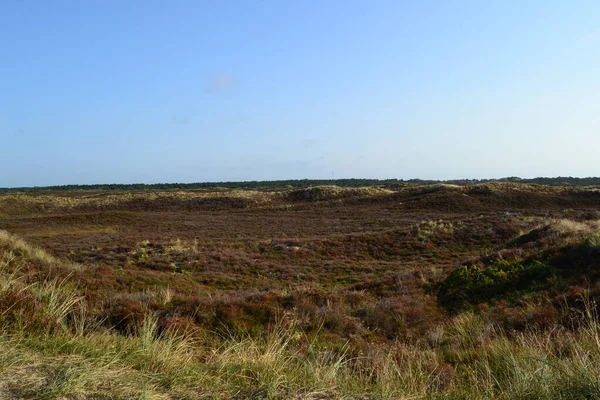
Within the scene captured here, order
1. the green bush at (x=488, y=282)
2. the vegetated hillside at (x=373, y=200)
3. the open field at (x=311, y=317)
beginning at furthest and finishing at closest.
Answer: the vegetated hillside at (x=373, y=200) < the green bush at (x=488, y=282) < the open field at (x=311, y=317)

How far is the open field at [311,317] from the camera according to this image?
336cm

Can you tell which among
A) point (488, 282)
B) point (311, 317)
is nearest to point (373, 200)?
point (488, 282)

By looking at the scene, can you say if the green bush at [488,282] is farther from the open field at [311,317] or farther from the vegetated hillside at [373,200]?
the vegetated hillside at [373,200]

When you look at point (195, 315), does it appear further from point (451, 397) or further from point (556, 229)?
point (556, 229)

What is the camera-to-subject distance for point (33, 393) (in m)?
2.87

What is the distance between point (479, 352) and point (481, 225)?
2691 centimetres

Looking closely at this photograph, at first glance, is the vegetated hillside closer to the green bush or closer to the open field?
the open field

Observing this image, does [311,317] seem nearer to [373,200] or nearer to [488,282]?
[488,282]

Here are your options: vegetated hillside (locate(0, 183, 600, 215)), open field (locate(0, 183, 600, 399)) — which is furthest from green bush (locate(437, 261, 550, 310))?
vegetated hillside (locate(0, 183, 600, 215))

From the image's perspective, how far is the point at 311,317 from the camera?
870 cm

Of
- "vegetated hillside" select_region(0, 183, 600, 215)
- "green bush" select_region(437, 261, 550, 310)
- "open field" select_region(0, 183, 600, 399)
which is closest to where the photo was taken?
"open field" select_region(0, 183, 600, 399)

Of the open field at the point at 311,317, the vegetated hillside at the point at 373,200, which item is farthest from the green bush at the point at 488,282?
the vegetated hillside at the point at 373,200

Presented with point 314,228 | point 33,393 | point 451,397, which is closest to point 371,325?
point 451,397

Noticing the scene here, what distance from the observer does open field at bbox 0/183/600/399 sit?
336cm
